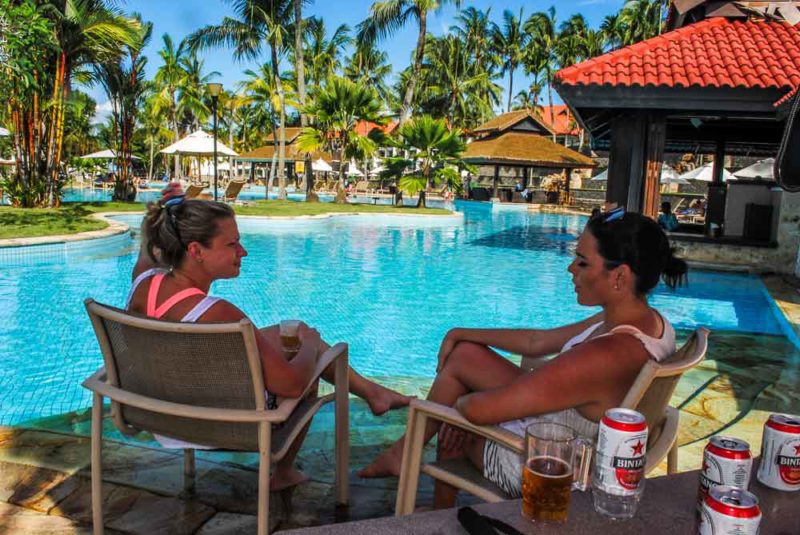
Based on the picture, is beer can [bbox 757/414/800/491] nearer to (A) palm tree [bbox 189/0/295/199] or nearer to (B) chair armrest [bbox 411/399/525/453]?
(B) chair armrest [bbox 411/399/525/453]

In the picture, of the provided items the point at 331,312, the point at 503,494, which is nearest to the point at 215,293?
the point at 331,312

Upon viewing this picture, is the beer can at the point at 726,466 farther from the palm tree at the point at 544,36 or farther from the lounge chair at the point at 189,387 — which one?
the palm tree at the point at 544,36

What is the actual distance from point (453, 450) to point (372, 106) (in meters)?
23.2

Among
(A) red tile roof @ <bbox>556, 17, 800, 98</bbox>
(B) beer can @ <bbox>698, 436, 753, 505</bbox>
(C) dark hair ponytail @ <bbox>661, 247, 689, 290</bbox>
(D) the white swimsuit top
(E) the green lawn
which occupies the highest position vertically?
(A) red tile roof @ <bbox>556, 17, 800, 98</bbox>

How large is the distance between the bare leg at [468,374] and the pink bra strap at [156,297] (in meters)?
0.97

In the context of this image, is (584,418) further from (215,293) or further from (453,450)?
(215,293)

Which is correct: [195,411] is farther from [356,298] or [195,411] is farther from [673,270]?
[356,298]

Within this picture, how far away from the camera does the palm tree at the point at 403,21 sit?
27.3 metres

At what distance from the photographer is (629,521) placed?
1.33m

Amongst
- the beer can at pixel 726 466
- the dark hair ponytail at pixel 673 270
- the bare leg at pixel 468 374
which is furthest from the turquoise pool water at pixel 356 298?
the beer can at pixel 726 466

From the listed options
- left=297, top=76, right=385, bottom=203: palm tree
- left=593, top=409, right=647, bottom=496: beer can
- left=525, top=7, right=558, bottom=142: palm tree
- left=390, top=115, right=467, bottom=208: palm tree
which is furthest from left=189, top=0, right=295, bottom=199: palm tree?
left=525, top=7, right=558, bottom=142: palm tree

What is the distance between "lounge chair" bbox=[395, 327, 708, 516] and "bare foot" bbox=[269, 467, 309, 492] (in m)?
0.67

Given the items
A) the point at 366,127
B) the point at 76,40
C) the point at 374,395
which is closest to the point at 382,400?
the point at 374,395

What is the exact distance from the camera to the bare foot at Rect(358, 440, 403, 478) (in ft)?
8.63
